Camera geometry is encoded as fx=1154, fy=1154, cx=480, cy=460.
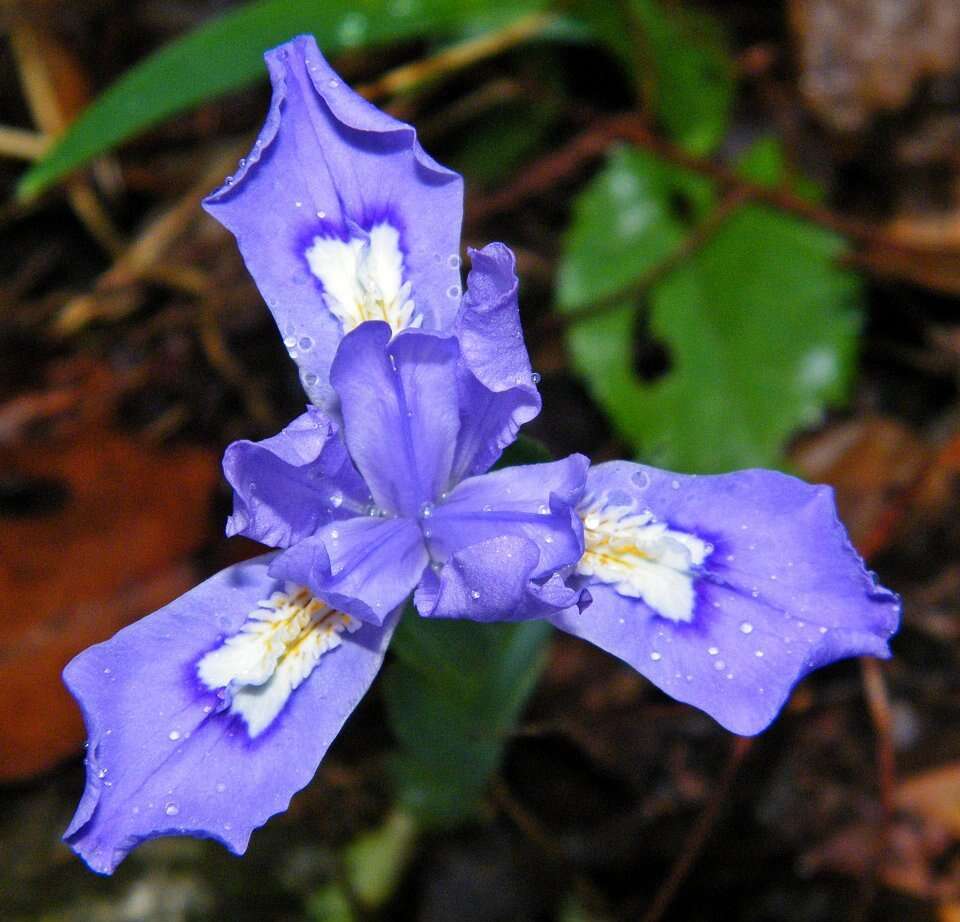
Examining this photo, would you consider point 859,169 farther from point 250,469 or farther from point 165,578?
point 250,469

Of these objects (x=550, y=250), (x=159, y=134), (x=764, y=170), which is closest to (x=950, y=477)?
(x=764, y=170)

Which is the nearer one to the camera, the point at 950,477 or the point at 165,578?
the point at 165,578

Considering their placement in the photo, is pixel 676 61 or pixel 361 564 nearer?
pixel 361 564

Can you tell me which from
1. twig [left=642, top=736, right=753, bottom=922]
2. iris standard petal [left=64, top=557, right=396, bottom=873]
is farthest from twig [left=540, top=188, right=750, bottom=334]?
iris standard petal [left=64, top=557, right=396, bottom=873]

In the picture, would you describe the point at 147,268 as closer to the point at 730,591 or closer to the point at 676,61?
the point at 676,61

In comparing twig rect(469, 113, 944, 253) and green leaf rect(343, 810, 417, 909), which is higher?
twig rect(469, 113, 944, 253)

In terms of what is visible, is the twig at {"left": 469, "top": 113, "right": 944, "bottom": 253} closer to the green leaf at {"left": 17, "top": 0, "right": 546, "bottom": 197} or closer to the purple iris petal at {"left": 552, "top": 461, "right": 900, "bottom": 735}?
the green leaf at {"left": 17, "top": 0, "right": 546, "bottom": 197}

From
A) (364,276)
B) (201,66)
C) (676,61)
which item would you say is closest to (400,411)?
(364,276)
